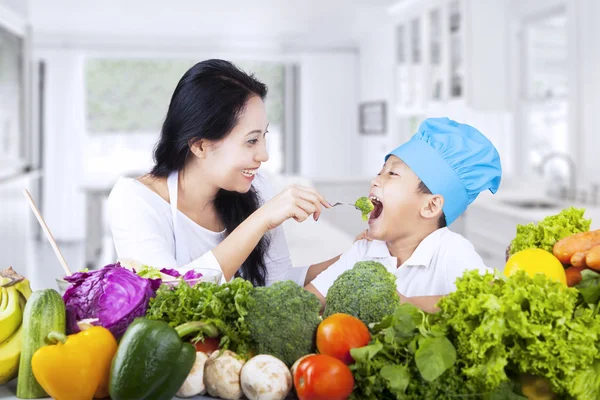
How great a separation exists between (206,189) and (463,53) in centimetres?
416

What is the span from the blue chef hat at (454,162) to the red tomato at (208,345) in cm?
65

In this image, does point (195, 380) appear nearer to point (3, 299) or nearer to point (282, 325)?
point (282, 325)

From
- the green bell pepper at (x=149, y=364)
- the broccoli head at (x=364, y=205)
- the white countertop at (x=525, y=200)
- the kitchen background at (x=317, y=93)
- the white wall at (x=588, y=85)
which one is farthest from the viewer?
the kitchen background at (x=317, y=93)

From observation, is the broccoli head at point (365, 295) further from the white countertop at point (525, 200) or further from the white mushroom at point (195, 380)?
the white countertop at point (525, 200)

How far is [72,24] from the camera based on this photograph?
28.9 ft

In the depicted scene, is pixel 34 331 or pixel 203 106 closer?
pixel 34 331

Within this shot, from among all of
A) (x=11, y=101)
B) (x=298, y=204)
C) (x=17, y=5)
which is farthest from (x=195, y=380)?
(x=17, y=5)

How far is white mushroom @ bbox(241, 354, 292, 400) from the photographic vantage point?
1.07 m

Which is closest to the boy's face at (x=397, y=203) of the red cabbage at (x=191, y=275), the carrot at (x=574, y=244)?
the carrot at (x=574, y=244)

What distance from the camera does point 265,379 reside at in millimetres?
1067

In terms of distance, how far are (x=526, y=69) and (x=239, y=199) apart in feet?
13.6

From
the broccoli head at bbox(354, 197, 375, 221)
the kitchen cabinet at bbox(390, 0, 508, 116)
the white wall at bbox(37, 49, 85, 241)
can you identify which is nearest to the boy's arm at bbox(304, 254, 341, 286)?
the broccoli head at bbox(354, 197, 375, 221)

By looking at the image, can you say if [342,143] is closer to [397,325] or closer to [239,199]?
[239,199]

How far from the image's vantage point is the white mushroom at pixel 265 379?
1.07 m
